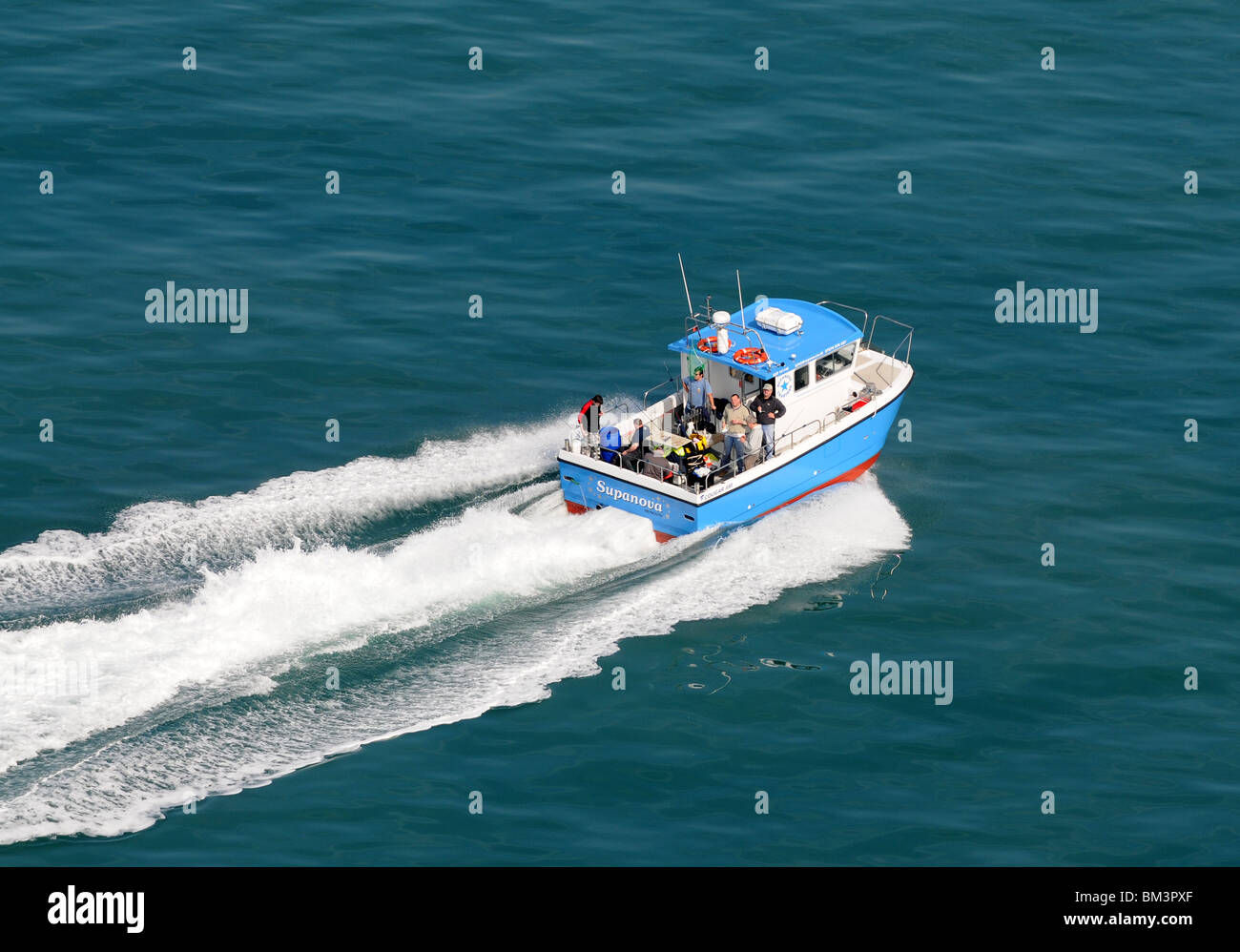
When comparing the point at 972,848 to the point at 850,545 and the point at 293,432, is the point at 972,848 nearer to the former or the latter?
the point at 850,545

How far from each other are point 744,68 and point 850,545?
67.0ft

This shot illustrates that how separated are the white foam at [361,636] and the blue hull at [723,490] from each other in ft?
1.21

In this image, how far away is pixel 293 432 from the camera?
3491cm

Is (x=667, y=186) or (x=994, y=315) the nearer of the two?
(x=994, y=315)

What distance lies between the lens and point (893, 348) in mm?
38594

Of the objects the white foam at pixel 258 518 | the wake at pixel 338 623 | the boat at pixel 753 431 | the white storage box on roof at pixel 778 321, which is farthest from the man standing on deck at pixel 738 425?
the white foam at pixel 258 518

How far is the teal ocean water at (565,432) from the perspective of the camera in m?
24.9

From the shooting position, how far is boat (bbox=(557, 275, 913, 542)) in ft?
104

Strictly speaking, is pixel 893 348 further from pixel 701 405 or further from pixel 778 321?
pixel 701 405

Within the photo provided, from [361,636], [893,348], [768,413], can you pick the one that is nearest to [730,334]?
[768,413]

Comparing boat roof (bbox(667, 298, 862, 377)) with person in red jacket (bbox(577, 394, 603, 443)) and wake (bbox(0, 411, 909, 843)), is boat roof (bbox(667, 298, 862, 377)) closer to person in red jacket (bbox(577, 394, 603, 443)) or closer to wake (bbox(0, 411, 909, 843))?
person in red jacket (bbox(577, 394, 603, 443))

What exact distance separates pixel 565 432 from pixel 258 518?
271 inches

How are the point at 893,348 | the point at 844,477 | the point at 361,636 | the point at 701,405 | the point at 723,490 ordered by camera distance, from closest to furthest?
1. the point at 361,636
2. the point at 723,490
3. the point at 701,405
4. the point at 844,477
5. the point at 893,348

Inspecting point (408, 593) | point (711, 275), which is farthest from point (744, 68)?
point (408, 593)
